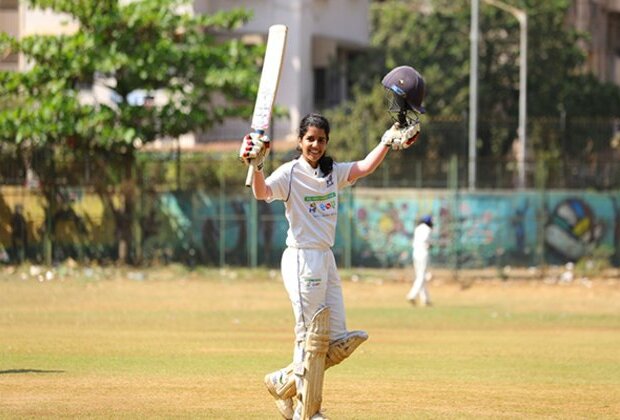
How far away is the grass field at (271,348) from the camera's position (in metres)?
11.9

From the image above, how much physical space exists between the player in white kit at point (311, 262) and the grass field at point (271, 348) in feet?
3.08

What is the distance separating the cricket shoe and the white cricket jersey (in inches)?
40.3

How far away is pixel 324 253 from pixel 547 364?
22.4 feet

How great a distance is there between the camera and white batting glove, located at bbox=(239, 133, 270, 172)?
9.57 metres

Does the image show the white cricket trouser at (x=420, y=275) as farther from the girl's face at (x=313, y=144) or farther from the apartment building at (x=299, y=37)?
the apartment building at (x=299, y=37)

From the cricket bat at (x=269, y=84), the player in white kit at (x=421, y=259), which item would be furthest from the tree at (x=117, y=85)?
the cricket bat at (x=269, y=84)

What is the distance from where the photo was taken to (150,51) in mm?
35344

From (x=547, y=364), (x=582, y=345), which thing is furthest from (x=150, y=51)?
(x=547, y=364)

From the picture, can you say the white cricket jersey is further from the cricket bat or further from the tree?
the tree

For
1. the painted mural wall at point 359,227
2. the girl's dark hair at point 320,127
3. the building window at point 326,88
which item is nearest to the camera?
the girl's dark hair at point 320,127

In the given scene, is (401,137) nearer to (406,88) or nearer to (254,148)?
(406,88)

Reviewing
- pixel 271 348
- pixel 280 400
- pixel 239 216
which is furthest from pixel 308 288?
pixel 239 216

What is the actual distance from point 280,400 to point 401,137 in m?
2.19

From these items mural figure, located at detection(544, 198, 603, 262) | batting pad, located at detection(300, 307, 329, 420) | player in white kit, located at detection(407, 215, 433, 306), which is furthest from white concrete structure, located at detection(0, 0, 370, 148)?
batting pad, located at detection(300, 307, 329, 420)
